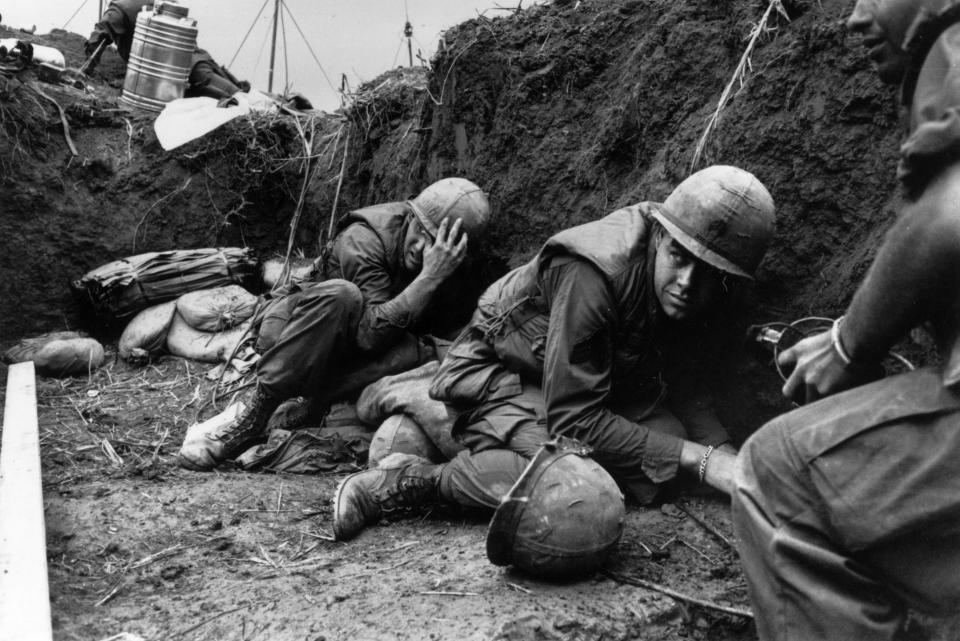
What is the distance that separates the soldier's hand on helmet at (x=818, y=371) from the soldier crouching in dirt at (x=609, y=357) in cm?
94

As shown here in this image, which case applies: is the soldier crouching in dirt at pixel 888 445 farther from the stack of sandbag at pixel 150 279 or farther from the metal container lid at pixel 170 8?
the metal container lid at pixel 170 8

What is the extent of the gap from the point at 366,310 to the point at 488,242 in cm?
87

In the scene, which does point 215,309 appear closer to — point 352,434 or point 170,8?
point 352,434

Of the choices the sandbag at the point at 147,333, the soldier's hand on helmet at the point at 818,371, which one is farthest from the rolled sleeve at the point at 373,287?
the soldier's hand on helmet at the point at 818,371

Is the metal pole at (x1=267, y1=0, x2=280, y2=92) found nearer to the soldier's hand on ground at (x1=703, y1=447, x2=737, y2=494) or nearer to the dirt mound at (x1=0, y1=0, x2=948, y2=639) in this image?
the dirt mound at (x1=0, y1=0, x2=948, y2=639)

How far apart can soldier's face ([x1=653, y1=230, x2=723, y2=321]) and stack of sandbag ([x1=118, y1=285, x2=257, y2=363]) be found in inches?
161

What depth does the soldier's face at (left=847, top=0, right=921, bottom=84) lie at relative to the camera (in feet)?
7.25

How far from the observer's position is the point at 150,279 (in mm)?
7207

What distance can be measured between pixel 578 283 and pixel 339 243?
7.82ft

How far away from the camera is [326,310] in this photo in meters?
5.24

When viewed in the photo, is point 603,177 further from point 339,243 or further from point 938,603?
point 938,603

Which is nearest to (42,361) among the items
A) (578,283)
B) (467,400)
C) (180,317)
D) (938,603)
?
(180,317)

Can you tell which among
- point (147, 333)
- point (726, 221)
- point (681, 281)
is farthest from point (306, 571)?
point (147, 333)

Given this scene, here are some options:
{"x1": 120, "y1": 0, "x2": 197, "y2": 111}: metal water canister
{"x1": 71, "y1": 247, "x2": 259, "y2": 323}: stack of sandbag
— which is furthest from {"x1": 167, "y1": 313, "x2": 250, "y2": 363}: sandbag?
{"x1": 120, "y1": 0, "x2": 197, "y2": 111}: metal water canister
